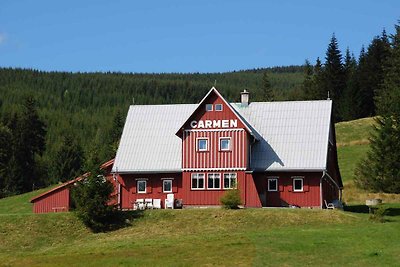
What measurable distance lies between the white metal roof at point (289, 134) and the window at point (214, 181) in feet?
9.12

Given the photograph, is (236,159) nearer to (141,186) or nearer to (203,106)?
(203,106)

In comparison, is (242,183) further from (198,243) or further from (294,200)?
(198,243)

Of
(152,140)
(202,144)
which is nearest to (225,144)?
(202,144)

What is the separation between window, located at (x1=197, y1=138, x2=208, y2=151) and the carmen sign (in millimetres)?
960

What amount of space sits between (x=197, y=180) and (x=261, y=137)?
20.3ft

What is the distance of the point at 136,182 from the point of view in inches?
2351

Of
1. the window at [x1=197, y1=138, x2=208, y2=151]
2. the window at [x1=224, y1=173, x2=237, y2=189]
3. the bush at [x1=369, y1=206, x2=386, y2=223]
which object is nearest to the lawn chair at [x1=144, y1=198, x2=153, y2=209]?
the window at [x1=197, y1=138, x2=208, y2=151]

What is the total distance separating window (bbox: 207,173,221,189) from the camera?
5697 cm

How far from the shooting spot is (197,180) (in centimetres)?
5725

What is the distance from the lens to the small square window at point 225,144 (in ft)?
187

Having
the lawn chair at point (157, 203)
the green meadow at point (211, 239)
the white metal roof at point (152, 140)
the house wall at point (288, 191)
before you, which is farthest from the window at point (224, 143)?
the lawn chair at point (157, 203)

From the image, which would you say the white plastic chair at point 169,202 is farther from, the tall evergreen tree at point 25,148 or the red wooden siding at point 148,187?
the tall evergreen tree at point 25,148

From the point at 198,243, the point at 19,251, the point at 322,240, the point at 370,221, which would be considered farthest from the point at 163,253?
the point at 370,221

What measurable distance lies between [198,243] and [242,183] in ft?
46.1
